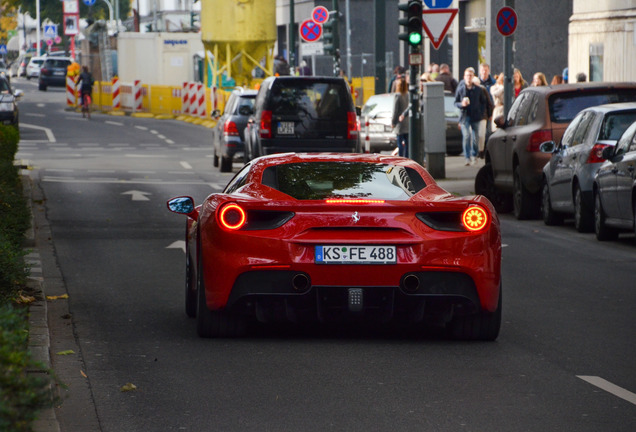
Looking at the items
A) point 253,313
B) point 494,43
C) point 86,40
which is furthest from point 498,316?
point 86,40

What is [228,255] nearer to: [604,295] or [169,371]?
[169,371]

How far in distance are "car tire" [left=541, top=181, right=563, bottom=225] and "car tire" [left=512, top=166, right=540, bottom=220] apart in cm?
48

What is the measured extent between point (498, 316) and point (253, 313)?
1458mm

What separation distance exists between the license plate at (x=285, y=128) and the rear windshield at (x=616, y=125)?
364 inches

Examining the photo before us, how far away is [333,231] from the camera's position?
28.0 feet

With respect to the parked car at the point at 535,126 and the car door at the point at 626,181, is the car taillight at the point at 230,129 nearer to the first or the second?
the parked car at the point at 535,126

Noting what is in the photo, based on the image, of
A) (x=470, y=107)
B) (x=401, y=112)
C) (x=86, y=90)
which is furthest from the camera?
(x=86, y=90)

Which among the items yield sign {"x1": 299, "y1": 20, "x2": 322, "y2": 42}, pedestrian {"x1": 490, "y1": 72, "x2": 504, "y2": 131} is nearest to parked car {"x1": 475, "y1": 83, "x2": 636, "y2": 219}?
pedestrian {"x1": 490, "y1": 72, "x2": 504, "y2": 131}

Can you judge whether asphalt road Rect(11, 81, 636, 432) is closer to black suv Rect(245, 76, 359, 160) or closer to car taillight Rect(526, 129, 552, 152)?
car taillight Rect(526, 129, 552, 152)

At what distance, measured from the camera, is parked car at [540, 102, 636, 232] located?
16875 mm

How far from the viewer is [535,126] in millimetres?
18953

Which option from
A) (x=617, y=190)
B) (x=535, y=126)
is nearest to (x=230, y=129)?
→ (x=535, y=126)

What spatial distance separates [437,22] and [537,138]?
773 cm

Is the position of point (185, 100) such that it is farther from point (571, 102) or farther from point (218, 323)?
point (218, 323)
